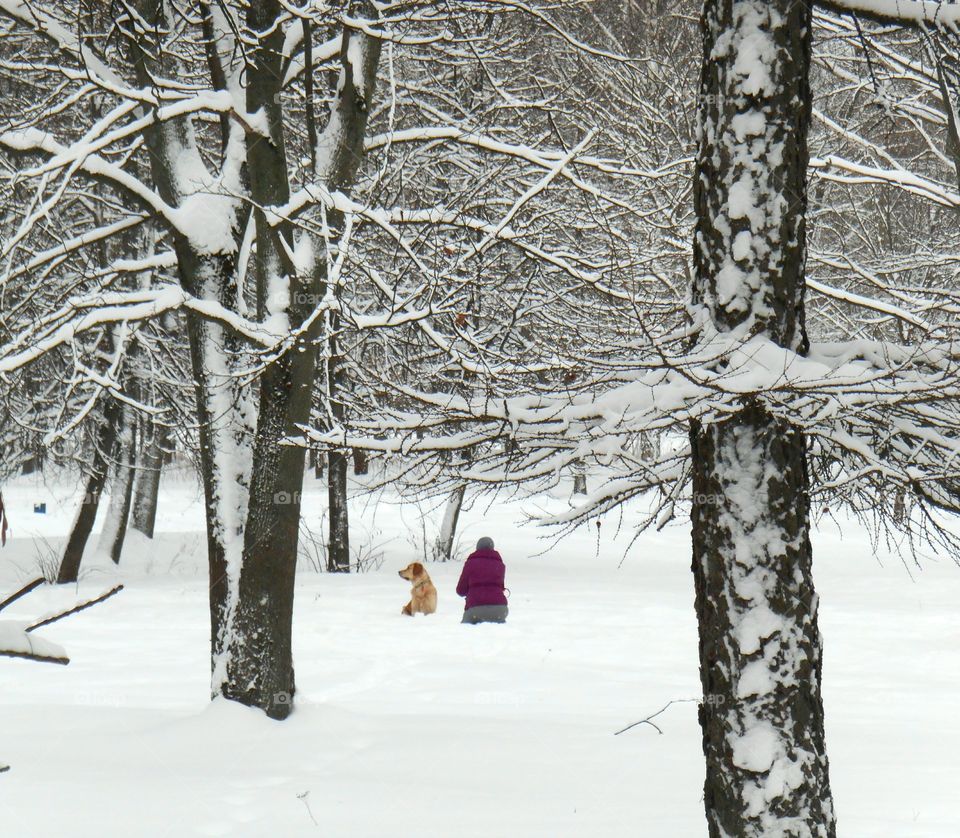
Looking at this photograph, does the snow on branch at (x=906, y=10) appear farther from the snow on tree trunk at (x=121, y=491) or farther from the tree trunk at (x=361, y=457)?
the snow on tree trunk at (x=121, y=491)

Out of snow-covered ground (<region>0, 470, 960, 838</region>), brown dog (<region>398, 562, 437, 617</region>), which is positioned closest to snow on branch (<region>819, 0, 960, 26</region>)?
snow-covered ground (<region>0, 470, 960, 838</region>)

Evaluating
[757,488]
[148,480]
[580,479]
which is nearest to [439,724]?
[757,488]

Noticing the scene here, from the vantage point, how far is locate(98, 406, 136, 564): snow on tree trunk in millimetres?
16656

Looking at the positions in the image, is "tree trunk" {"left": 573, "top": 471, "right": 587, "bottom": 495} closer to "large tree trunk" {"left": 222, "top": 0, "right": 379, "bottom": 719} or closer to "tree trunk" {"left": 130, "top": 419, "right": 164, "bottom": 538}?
"large tree trunk" {"left": 222, "top": 0, "right": 379, "bottom": 719}

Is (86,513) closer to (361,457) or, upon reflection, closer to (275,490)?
(275,490)

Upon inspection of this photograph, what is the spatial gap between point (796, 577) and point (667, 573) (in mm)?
16039

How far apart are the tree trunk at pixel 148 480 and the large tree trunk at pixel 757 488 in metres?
14.2

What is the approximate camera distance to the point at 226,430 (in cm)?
746

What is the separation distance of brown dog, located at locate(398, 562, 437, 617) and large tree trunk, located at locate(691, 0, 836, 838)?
30.2 ft

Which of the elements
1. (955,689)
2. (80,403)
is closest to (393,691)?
(955,689)

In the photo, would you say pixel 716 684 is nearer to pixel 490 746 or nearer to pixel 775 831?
pixel 775 831

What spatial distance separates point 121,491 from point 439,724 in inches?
461

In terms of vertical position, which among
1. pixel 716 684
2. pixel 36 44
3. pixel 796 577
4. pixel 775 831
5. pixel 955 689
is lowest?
pixel 955 689

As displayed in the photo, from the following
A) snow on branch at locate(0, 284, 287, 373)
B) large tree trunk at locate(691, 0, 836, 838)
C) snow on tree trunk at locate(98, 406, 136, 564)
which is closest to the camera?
large tree trunk at locate(691, 0, 836, 838)
